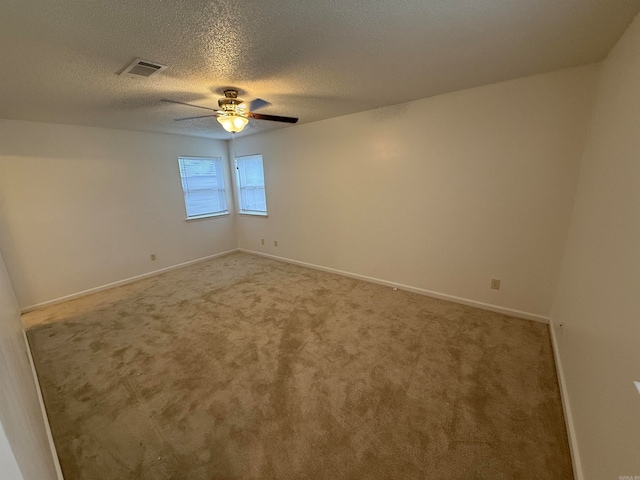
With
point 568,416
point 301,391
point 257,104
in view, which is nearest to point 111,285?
point 257,104

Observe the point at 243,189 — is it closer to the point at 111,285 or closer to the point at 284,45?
the point at 111,285

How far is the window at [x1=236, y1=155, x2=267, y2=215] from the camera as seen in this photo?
16.1 ft

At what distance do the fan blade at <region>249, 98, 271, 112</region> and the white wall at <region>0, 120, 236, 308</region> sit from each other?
83.3 inches

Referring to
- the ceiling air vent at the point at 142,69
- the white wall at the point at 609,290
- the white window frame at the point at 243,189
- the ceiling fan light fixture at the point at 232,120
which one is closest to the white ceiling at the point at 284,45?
the ceiling air vent at the point at 142,69

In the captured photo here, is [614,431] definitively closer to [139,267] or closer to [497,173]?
[497,173]

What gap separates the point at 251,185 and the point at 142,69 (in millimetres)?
3260

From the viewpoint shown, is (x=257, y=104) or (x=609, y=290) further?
(x=257, y=104)

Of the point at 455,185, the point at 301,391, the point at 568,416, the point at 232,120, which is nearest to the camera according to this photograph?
the point at 568,416

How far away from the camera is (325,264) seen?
167 inches

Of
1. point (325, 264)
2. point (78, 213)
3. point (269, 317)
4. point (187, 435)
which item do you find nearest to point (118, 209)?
point (78, 213)

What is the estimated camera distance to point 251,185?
5.14m

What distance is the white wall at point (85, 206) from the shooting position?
120 inches

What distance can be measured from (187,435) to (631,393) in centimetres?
215

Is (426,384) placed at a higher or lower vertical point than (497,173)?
lower
